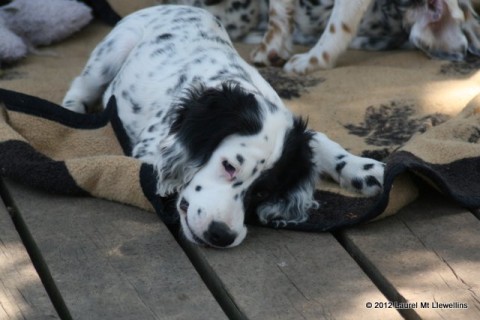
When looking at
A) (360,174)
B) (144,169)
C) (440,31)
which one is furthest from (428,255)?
(440,31)

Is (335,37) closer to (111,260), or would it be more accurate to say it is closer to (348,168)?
(348,168)

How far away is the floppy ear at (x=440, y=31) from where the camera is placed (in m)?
5.31

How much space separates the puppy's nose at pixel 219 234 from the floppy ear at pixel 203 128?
247 millimetres

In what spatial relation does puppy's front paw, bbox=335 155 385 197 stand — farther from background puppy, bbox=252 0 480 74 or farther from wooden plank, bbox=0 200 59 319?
Answer: background puppy, bbox=252 0 480 74

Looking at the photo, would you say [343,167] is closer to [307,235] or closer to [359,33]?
[307,235]

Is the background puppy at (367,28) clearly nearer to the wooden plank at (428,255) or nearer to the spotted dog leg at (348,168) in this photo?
the spotted dog leg at (348,168)

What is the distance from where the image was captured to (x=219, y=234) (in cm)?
321

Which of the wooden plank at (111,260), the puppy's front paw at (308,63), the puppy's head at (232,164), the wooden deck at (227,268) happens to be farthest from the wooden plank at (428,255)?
the puppy's front paw at (308,63)

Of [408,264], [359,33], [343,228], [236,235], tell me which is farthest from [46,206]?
[359,33]

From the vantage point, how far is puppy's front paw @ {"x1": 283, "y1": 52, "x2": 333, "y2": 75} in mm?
5184

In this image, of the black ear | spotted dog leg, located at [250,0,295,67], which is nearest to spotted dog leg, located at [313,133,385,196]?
the black ear

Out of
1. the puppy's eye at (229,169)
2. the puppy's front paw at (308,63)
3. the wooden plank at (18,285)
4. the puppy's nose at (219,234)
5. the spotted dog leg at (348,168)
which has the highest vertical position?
the puppy's eye at (229,169)

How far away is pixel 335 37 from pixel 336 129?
37.7 inches

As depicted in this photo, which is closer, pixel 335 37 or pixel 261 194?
pixel 261 194
